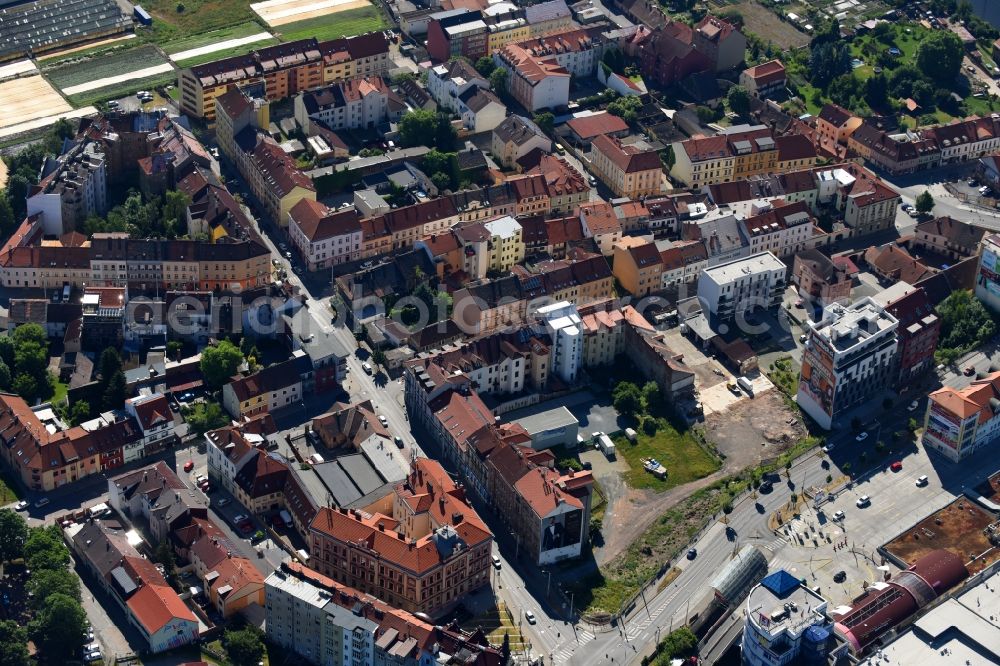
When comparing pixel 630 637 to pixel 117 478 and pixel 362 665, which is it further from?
pixel 117 478

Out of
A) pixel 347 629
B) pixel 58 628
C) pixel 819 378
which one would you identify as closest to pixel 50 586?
pixel 58 628

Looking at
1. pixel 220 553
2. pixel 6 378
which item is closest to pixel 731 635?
pixel 220 553

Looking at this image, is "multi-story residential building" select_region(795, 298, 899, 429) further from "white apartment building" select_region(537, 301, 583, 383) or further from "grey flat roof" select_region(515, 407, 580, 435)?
"grey flat roof" select_region(515, 407, 580, 435)

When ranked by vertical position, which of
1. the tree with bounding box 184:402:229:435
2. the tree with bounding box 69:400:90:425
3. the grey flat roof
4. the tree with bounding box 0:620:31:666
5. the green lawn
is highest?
the tree with bounding box 0:620:31:666

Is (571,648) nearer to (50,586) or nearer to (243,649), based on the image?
(243,649)

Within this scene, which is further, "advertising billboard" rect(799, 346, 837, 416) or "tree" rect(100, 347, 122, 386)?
"advertising billboard" rect(799, 346, 837, 416)

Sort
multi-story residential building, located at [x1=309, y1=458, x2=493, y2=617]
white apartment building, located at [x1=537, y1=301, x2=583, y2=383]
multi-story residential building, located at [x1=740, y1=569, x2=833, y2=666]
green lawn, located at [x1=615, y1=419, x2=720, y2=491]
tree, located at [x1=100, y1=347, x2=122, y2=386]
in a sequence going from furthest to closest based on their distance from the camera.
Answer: white apartment building, located at [x1=537, y1=301, x2=583, y2=383] < tree, located at [x1=100, y1=347, x2=122, y2=386] < green lawn, located at [x1=615, y1=419, x2=720, y2=491] < multi-story residential building, located at [x1=309, y1=458, x2=493, y2=617] < multi-story residential building, located at [x1=740, y1=569, x2=833, y2=666]

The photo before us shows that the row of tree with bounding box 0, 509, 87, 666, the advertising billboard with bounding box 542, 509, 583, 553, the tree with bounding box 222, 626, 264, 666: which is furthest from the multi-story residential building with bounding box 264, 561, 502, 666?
the row of tree with bounding box 0, 509, 87, 666
